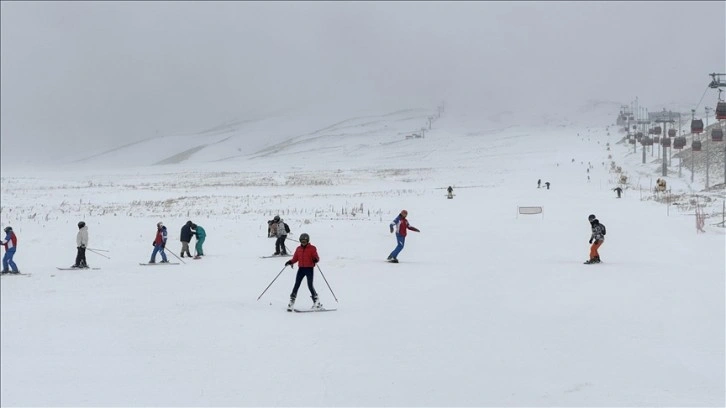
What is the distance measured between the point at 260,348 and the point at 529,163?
9088cm

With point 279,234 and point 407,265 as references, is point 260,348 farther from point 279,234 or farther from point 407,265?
point 279,234

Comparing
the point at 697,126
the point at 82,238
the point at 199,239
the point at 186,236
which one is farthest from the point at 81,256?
the point at 697,126

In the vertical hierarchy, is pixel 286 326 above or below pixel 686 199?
below

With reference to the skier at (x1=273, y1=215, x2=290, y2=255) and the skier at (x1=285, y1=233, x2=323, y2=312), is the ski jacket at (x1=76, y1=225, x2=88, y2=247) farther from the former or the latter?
the skier at (x1=285, y1=233, x2=323, y2=312)

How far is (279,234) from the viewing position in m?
21.9

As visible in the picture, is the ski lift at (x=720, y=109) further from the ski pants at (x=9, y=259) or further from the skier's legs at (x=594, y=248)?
the ski pants at (x=9, y=259)

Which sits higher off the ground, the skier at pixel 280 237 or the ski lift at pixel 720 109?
the ski lift at pixel 720 109

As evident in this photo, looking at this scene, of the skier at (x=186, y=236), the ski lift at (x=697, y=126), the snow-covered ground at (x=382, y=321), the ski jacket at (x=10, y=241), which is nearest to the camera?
the snow-covered ground at (x=382, y=321)

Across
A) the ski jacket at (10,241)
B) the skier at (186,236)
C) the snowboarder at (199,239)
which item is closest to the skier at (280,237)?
the snowboarder at (199,239)

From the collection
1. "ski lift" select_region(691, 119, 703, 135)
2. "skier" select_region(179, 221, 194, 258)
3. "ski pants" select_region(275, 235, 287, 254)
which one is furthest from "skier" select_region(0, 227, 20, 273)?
"ski lift" select_region(691, 119, 703, 135)

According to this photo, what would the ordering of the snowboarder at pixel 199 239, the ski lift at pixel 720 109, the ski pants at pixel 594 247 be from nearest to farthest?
the ski pants at pixel 594 247 < the snowboarder at pixel 199 239 < the ski lift at pixel 720 109

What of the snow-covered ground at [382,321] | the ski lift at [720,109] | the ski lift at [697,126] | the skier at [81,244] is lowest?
the snow-covered ground at [382,321]

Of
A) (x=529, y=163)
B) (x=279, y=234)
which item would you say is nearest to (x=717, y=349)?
(x=279, y=234)

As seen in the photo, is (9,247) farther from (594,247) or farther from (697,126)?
(697,126)
